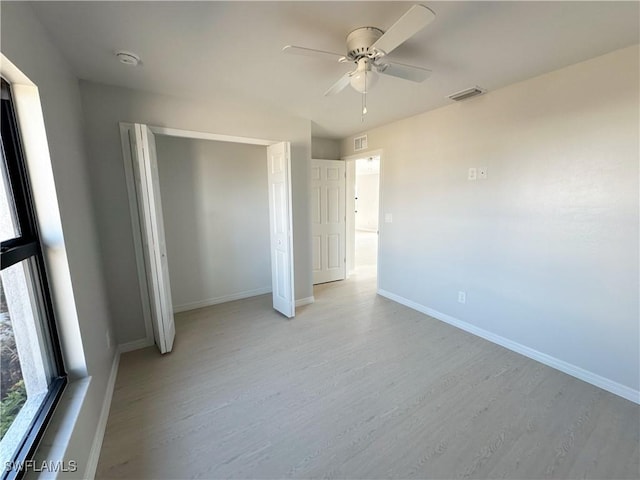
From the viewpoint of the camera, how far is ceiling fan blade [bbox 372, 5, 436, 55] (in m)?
1.15

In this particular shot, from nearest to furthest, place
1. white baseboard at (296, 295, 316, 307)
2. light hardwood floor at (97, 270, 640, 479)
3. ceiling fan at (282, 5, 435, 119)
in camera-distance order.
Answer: ceiling fan at (282, 5, 435, 119) < light hardwood floor at (97, 270, 640, 479) < white baseboard at (296, 295, 316, 307)

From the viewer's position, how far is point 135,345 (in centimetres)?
267

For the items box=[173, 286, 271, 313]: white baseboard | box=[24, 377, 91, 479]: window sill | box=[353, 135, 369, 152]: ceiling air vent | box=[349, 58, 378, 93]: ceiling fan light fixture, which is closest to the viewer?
box=[24, 377, 91, 479]: window sill

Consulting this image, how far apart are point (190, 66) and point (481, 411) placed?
10.7ft

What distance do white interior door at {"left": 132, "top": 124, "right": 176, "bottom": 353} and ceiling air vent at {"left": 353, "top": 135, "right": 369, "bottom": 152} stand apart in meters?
2.80

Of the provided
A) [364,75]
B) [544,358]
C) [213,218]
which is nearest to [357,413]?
[544,358]

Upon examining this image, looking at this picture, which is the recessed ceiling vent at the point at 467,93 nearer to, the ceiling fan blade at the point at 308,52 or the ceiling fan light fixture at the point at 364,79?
the ceiling fan light fixture at the point at 364,79

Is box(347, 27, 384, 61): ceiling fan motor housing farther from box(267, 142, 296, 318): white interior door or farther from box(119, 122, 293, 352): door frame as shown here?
box(119, 122, 293, 352): door frame

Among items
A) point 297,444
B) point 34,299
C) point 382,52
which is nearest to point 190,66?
point 382,52

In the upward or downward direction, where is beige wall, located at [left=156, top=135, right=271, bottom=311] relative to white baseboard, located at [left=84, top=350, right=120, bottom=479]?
upward

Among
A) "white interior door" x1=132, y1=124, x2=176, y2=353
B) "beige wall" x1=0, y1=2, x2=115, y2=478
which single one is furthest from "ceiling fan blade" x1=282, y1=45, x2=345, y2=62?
"white interior door" x1=132, y1=124, x2=176, y2=353

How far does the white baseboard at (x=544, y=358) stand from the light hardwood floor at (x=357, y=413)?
8cm

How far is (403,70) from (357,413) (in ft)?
7.55

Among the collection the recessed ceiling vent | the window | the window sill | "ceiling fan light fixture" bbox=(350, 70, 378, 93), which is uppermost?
the recessed ceiling vent
